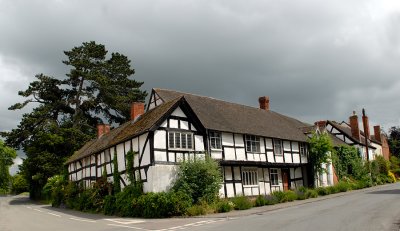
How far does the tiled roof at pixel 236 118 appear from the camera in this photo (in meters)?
29.8

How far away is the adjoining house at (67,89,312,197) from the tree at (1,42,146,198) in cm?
927

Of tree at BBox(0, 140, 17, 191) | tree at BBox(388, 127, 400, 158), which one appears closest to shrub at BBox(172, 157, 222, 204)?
tree at BBox(0, 140, 17, 191)

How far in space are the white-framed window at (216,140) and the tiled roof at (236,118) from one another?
508 millimetres

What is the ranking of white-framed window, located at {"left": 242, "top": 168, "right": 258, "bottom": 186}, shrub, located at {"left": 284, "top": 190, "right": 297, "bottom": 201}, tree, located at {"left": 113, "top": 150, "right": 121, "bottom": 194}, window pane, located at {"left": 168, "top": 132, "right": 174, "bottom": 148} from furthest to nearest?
white-framed window, located at {"left": 242, "top": 168, "right": 258, "bottom": 186} → shrub, located at {"left": 284, "top": 190, "right": 297, "bottom": 201} → tree, located at {"left": 113, "top": 150, "right": 121, "bottom": 194} → window pane, located at {"left": 168, "top": 132, "right": 174, "bottom": 148}

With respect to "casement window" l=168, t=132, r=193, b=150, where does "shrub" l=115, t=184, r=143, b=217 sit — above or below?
below

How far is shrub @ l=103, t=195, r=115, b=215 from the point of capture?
2631 cm

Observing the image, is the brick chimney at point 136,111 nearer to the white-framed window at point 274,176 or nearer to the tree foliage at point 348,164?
the white-framed window at point 274,176

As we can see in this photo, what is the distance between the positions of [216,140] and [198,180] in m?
4.83

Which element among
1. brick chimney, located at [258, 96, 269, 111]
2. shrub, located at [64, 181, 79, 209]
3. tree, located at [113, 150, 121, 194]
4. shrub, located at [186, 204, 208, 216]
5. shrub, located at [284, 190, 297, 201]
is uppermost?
brick chimney, located at [258, 96, 269, 111]

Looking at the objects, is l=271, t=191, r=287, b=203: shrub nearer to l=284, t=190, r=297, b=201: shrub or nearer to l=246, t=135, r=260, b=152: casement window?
l=284, t=190, r=297, b=201: shrub

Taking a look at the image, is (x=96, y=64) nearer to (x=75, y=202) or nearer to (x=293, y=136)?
(x=75, y=202)

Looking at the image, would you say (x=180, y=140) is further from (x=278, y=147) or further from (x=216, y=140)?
(x=278, y=147)

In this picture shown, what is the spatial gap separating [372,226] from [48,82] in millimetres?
46160

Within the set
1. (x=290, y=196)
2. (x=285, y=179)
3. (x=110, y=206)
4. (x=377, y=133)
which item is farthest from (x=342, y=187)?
(x=377, y=133)
